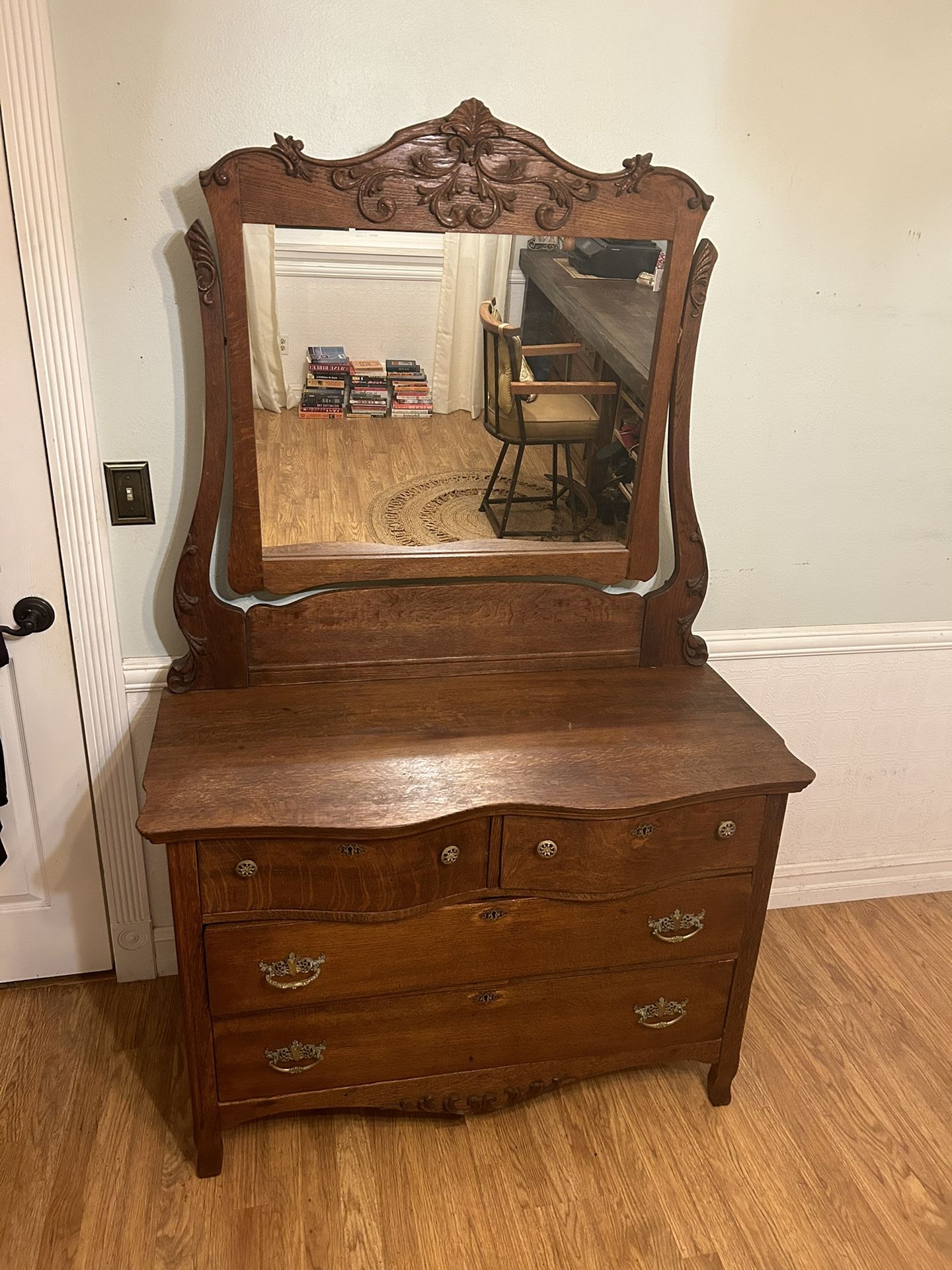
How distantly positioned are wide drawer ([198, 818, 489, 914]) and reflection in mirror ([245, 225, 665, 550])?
1.82 feet

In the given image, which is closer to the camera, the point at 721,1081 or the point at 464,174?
the point at 464,174

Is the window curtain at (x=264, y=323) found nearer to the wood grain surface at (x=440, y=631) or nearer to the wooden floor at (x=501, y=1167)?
the wood grain surface at (x=440, y=631)

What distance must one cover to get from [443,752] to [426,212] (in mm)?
901

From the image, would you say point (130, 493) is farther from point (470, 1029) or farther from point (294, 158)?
point (470, 1029)

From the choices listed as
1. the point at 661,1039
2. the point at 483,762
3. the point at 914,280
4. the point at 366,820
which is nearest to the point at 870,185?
the point at 914,280

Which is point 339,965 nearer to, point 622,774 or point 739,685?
point 622,774

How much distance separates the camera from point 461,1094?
1968 mm

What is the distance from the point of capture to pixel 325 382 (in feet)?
5.80

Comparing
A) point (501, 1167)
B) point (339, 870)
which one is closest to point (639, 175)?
point (339, 870)

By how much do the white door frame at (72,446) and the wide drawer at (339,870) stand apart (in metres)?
0.54

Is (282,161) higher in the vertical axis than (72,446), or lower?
higher

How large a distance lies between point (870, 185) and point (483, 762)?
1.27 m

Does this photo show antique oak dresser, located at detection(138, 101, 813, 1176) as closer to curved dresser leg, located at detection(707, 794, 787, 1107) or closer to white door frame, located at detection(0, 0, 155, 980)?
curved dresser leg, located at detection(707, 794, 787, 1107)

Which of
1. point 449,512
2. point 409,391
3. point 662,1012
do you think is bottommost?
point 662,1012
